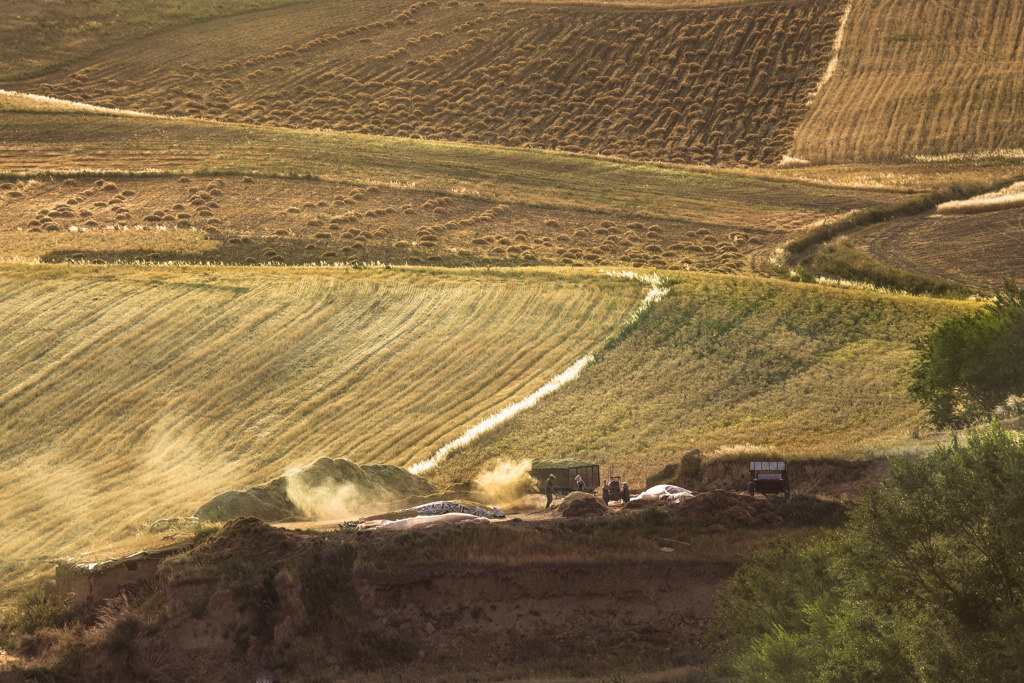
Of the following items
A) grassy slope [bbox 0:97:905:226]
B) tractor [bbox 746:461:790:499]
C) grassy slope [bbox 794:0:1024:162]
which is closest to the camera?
tractor [bbox 746:461:790:499]

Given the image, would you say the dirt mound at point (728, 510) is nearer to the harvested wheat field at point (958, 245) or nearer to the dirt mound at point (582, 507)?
the dirt mound at point (582, 507)

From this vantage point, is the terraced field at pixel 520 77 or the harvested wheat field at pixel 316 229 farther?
the terraced field at pixel 520 77

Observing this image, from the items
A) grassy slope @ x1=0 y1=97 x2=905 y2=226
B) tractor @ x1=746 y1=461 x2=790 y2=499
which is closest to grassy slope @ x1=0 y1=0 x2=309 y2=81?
grassy slope @ x1=0 y1=97 x2=905 y2=226

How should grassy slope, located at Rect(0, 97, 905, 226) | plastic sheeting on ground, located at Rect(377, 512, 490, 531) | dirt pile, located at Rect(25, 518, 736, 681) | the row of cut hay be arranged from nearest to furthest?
dirt pile, located at Rect(25, 518, 736, 681) < plastic sheeting on ground, located at Rect(377, 512, 490, 531) < the row of cut hay < grassy slope, located at Rect(0, 97, 905, 226)

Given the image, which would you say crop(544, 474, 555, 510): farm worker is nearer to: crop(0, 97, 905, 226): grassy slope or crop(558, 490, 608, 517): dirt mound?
crop(558, 490, 608, 517): dirt mound

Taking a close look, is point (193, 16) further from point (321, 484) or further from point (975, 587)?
point (975, 587)

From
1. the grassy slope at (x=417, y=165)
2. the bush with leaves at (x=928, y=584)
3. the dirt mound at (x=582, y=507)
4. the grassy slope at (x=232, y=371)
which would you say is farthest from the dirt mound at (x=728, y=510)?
the grassy slope at (x=417, y=165)

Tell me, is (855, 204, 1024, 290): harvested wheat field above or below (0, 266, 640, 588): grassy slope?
above
